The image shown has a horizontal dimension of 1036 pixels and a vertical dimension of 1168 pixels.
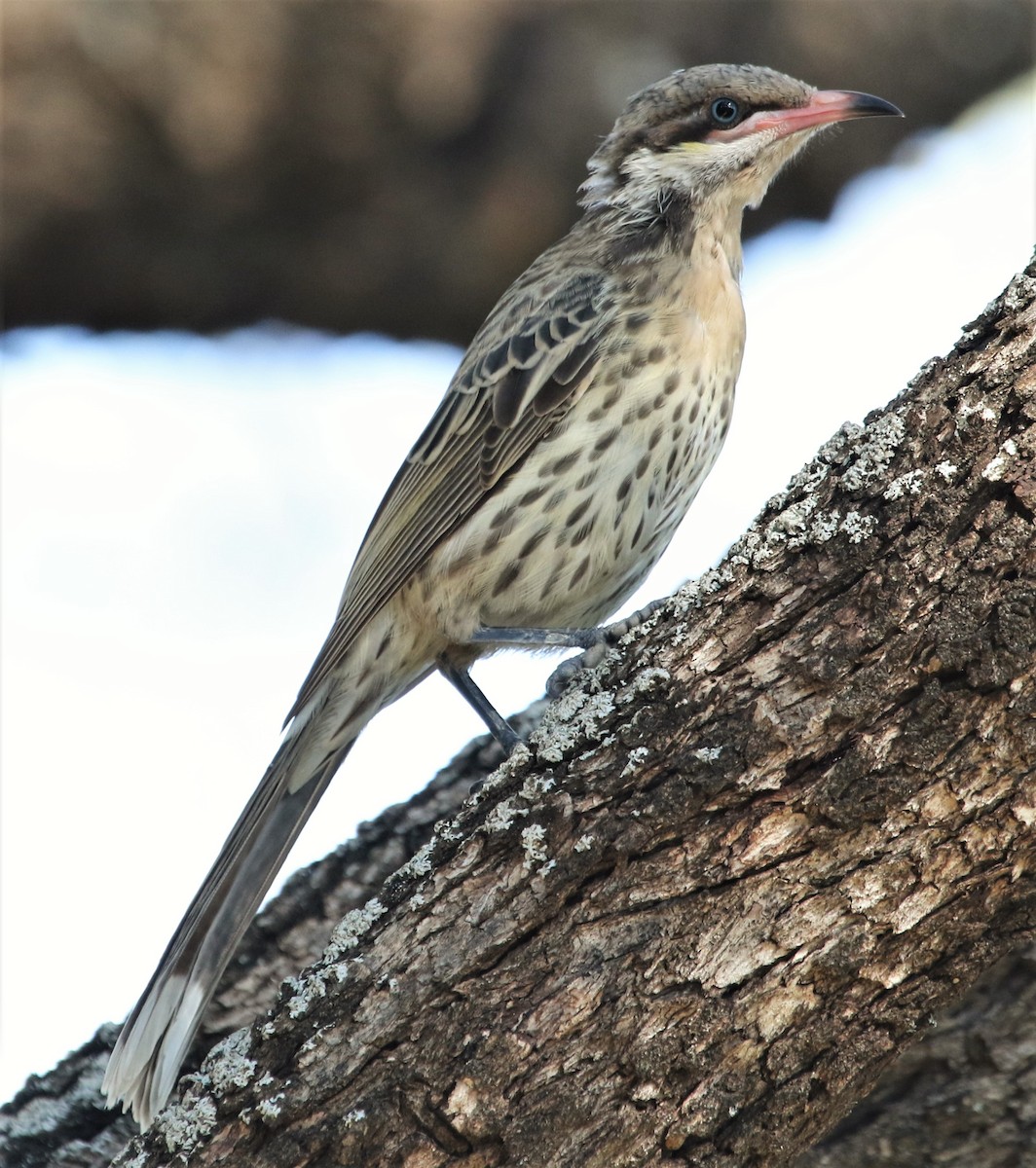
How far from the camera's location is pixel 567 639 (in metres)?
4.30

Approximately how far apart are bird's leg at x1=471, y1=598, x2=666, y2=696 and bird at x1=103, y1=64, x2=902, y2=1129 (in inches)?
0.4

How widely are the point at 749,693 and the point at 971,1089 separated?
5.11ft

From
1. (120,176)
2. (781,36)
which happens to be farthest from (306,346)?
(781,36)

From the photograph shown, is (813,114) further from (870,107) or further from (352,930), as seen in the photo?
(352,930)

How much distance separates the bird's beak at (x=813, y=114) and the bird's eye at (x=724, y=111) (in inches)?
1.2

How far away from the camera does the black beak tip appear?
460 cm

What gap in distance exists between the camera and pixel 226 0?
567 cm

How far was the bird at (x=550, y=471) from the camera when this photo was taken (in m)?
4.32

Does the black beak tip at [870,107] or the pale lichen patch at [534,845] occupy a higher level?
the black beak tip at [870,107]

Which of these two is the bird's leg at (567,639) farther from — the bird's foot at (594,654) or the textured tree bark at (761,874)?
the textured tree bark at (761,874)

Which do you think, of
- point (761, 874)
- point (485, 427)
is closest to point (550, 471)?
point (485, 427)

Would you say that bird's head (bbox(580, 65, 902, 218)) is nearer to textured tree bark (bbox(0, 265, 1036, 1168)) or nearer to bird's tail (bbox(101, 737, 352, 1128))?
textured tree bark (bbox(0, 265, 1036, 1168))

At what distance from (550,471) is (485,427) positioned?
12.8 inches

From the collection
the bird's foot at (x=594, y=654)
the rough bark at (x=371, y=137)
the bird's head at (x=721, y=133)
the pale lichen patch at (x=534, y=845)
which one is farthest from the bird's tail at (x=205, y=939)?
the rough bark at (x=371, y=137)
